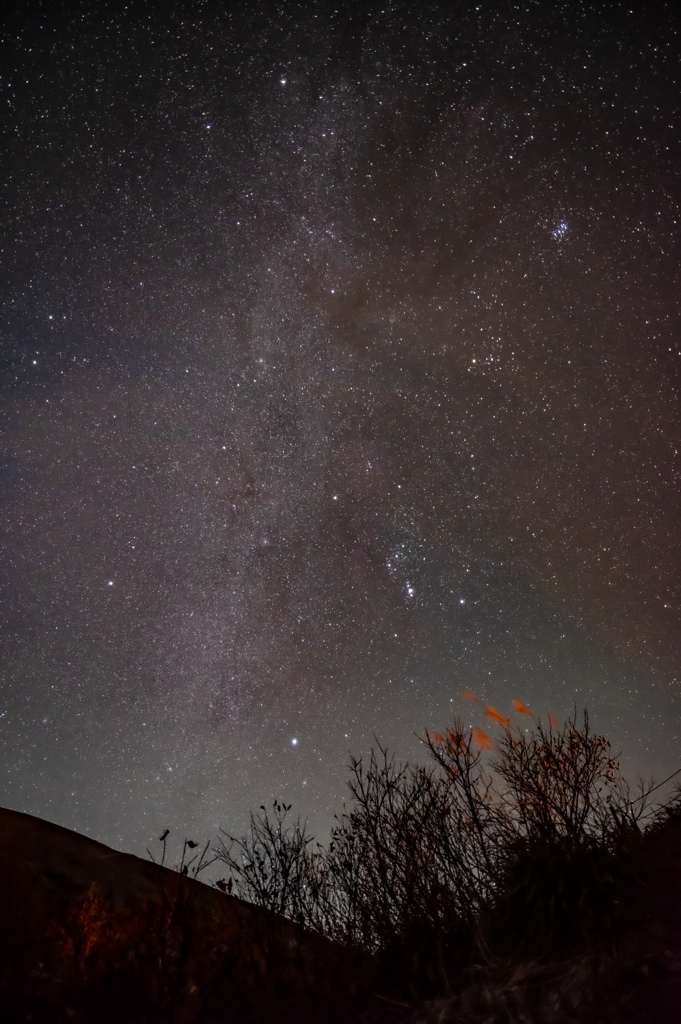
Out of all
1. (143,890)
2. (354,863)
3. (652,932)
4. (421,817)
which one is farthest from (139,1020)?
(652,932)

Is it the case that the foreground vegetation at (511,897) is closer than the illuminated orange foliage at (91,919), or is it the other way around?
the foreground vegetation at (511,897)

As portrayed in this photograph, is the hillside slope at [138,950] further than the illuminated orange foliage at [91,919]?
No

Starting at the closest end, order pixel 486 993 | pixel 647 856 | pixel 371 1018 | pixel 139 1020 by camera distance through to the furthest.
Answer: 1. pixel 486 993
2. pixel 647 856
3. pixel 371 1018
4. pixel 139 1020

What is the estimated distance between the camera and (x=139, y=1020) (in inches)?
393

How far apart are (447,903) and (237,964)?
4302 mm

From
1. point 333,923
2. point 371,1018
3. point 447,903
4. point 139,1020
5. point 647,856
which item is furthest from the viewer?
point 333,923

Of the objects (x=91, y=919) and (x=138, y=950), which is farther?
(x=91, y=919)

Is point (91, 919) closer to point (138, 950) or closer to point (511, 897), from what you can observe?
point (138, 950)

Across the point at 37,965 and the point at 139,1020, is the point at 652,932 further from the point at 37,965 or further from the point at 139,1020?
the point at 37,965

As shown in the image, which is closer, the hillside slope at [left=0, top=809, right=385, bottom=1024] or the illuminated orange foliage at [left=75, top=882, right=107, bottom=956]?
the hillside slope at [left=0, top=809, right=385, bottom=1024]

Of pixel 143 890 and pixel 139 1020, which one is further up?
pixel 143 890

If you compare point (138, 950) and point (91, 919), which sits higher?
point (91, 919)

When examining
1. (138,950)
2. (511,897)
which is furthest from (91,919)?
(511,897)

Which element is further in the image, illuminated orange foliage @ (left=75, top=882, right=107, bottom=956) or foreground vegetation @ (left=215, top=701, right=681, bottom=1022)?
illuminated orange foliage @ (left=75, top=882, right=107, bottom=956)
